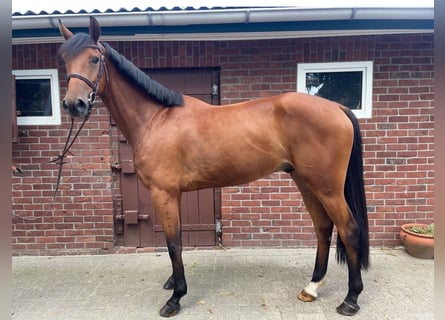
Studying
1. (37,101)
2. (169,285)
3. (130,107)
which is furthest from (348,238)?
(37,101)

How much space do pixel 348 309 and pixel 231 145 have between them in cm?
159

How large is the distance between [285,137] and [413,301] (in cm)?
176

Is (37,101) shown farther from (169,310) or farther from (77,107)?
(169,310)

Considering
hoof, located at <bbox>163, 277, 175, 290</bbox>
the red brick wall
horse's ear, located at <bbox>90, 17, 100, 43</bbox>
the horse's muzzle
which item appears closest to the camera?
the horse's muzzle

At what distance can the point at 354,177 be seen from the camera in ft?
8.26

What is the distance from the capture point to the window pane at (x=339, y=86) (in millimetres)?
3469

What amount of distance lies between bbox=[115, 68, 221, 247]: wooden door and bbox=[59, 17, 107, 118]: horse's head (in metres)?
1.34

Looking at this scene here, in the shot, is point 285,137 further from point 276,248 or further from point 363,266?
point 276,248

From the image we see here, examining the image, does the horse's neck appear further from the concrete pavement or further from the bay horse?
the concrete pavement

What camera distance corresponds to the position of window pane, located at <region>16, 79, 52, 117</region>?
353cm

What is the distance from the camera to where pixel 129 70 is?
2.41 m

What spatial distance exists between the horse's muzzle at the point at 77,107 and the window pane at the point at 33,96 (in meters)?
1.74

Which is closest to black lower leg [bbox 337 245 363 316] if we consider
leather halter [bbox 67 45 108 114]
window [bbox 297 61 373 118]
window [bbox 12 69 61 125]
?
window [bbox 297 61 373 118]

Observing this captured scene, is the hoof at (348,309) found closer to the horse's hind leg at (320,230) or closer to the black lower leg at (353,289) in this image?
the black lower leg at (353,289)
